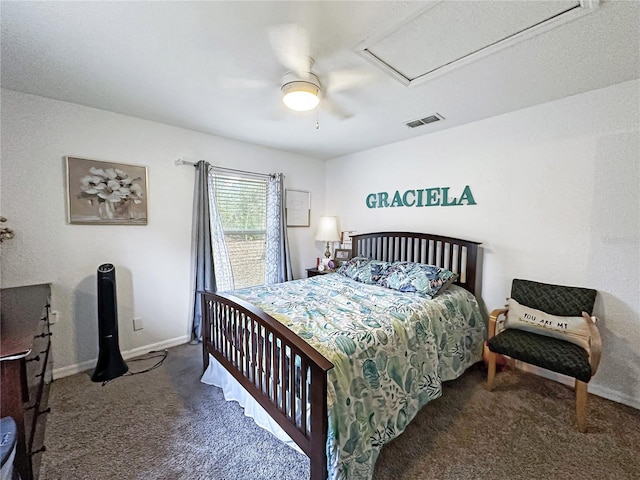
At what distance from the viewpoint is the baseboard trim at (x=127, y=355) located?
232cm

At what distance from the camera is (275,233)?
11.7 feet

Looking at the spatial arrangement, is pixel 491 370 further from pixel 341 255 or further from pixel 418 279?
pixel 341 255

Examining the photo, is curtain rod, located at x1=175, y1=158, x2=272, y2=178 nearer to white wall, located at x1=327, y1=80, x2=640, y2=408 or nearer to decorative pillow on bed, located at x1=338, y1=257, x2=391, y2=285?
decorative pillow on bed, located at x1=338, y1=257, x2=391, y2=285

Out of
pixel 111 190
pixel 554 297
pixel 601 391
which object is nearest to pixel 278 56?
pixel 111 190

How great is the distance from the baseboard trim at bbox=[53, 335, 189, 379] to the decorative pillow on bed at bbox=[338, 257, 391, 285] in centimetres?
197

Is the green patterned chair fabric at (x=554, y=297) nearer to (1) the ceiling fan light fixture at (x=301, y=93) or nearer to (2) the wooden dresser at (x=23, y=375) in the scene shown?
(1) the ceiling fan light fixture at (x=301, y=93)

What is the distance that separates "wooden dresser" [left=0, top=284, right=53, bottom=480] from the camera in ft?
3.68

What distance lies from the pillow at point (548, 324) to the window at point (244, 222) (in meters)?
2.74

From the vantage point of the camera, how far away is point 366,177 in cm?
372

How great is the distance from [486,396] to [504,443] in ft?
1.56

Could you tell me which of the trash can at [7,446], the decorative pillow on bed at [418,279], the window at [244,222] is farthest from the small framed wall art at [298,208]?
the trash can at [7,446]

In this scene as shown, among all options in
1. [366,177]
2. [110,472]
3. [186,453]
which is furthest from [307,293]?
[366,177]

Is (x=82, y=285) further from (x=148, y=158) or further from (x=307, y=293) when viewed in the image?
(x=307, y=293)

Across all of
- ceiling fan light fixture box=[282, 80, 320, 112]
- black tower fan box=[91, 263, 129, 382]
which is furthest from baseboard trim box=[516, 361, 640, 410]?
black tower fan box=[91, 263, 129, 382]
